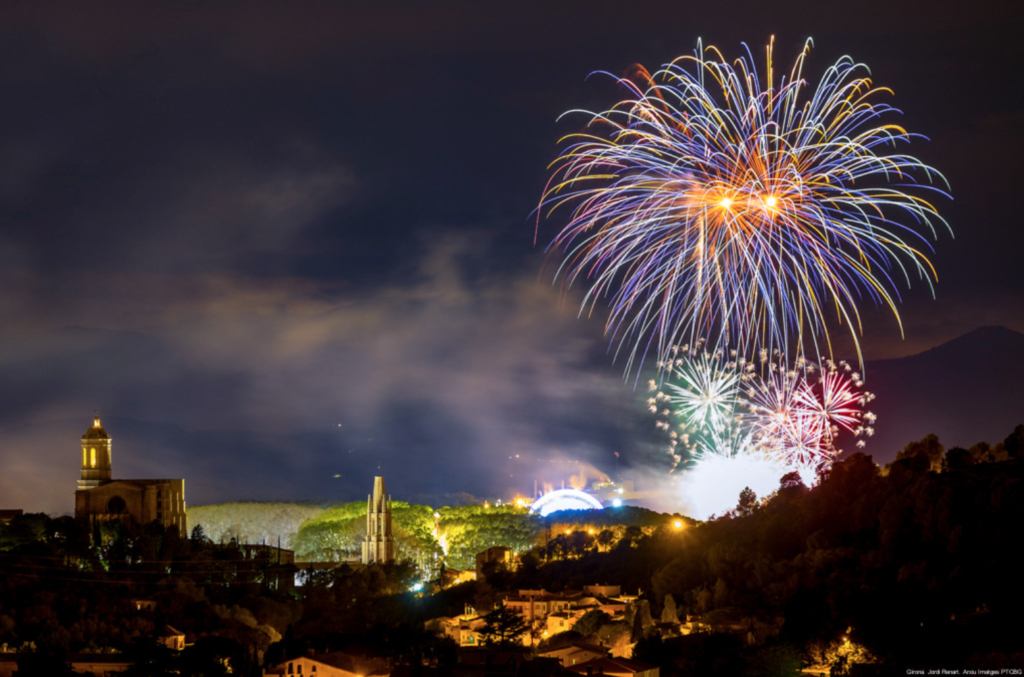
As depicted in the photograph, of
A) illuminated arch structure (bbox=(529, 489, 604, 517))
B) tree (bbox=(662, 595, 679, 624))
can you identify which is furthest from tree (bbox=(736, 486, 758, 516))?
illuminated arch structure (bbox=(529, 489, 604, 517))

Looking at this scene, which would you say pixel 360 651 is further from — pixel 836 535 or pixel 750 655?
pixel 836 535

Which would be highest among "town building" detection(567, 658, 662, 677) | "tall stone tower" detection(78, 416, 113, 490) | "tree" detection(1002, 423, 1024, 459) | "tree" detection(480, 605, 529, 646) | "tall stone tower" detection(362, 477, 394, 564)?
"tall stone tower" detection(78, 416, 113, 490)

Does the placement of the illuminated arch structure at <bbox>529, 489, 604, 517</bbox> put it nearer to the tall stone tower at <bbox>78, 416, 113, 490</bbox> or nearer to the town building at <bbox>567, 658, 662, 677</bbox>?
the tall stone tower at <bbox>78, 416, 113, 490</bbox>

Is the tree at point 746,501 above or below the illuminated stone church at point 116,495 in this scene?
below

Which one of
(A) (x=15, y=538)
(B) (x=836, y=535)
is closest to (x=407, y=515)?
(A) (x=15, y=538)

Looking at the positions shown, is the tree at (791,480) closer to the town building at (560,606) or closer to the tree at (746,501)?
the tree at (746,501)

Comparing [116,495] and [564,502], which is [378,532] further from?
[116,495]

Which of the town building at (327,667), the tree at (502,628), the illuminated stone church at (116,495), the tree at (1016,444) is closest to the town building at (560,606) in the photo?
the tree at (502,628)
